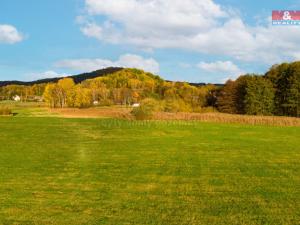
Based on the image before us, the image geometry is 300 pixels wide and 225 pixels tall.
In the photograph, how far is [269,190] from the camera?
8.24 metres

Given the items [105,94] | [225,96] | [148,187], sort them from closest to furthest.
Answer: [148,187] < [225,96] < [105,94]

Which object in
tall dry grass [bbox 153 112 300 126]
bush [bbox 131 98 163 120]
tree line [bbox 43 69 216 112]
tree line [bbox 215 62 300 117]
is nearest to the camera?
tall dry grass [bbox 153 112 300 126]

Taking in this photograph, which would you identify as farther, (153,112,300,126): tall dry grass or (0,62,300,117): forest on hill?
(0,62,300,117): forest on hill

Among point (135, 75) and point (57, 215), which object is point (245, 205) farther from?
point (135, 75)

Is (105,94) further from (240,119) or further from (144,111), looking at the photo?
(240,119)

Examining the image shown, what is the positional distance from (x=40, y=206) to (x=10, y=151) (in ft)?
27.6

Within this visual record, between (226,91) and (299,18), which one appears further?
(226,91)

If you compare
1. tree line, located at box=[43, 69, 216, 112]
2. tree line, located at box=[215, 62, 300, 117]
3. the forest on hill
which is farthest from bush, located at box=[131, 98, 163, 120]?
tree line, located at box=[43, 69, 216, 112]

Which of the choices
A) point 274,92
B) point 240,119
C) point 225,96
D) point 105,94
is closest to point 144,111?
point 240,119

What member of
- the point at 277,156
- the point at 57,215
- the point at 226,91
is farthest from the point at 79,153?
the point at 226,91

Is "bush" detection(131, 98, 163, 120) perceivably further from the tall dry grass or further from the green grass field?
the green grass field

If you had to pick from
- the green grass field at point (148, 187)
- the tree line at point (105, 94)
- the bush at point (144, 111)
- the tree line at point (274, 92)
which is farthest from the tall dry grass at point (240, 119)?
the tree line at point (105, 94)

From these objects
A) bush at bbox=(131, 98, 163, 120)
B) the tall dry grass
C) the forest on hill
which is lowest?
the tall dry grass

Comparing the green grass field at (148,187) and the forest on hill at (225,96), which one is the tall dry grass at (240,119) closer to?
the forest on hill at (225,96)
